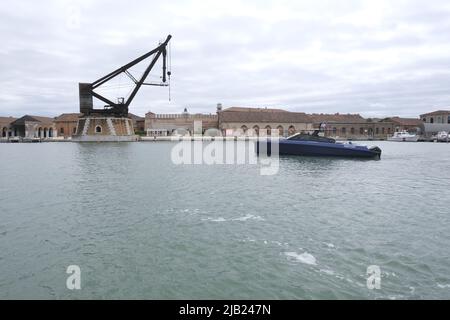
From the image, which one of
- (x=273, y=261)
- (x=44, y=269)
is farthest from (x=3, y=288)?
(x=273, y=261)

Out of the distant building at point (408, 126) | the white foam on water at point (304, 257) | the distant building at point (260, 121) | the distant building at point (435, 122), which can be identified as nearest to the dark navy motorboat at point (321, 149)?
the white foam on water at point (304, 257)

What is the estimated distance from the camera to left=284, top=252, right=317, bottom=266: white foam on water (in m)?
6.76

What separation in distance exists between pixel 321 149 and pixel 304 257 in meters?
24.3

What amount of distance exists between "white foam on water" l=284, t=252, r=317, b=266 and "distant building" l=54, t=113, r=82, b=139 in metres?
86.8

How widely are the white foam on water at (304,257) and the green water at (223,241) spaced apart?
20 mm

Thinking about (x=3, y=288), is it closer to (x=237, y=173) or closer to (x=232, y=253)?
Answer: (x=232, y=253)

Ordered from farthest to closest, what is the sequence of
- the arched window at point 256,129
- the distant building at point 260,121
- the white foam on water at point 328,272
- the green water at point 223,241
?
the arched window at point 256,129
the distant building at point 260,121
the white foam on water at point 328,272
the green water at point 223,241

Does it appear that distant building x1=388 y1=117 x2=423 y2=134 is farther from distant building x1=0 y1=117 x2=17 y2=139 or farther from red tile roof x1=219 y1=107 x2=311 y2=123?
distant building x1=0 y1=117 x2=17 y2=139

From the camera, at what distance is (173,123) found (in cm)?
8681

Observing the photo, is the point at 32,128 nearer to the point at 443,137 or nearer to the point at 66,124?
the point at 66,124

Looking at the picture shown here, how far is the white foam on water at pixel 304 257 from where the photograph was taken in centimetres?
676

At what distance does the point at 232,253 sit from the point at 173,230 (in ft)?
7.02

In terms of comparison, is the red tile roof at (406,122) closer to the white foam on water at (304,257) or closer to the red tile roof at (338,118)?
the red tile roof at (338,118)

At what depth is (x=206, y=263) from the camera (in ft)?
22.1
